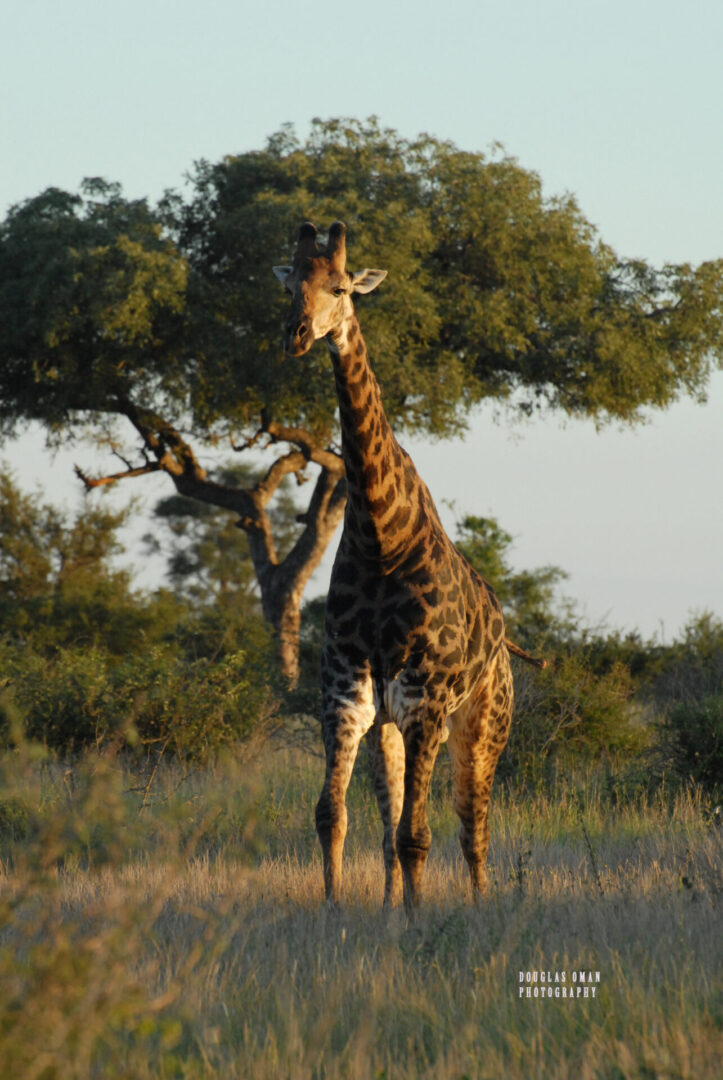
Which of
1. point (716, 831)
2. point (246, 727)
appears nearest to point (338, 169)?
point (246, 727)

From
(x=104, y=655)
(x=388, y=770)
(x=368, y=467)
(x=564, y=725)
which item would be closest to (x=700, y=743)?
(x=564, y=725)

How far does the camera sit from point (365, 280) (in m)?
6.16

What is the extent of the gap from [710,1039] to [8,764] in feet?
8.17

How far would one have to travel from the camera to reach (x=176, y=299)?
74.3ft

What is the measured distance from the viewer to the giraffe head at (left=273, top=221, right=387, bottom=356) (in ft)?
18.2

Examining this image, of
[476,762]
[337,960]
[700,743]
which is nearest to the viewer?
[337,960]

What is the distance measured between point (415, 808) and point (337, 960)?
1316 millimetres

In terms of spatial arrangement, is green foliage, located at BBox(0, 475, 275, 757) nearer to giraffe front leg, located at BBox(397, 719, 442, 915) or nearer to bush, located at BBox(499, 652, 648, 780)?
giraffe front leg, located at BBox(397, 719, 442, 915)

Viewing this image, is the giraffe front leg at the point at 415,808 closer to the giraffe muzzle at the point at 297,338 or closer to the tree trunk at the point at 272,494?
the giraffe muzzle at the point at 297,338

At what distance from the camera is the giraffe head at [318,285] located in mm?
5547

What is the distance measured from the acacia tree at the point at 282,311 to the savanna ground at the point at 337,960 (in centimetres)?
1499

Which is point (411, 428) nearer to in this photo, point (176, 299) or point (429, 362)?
point (429, 362)

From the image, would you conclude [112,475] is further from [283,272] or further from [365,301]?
[283,272]

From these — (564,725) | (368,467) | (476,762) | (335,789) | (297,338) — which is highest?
(297,338)
